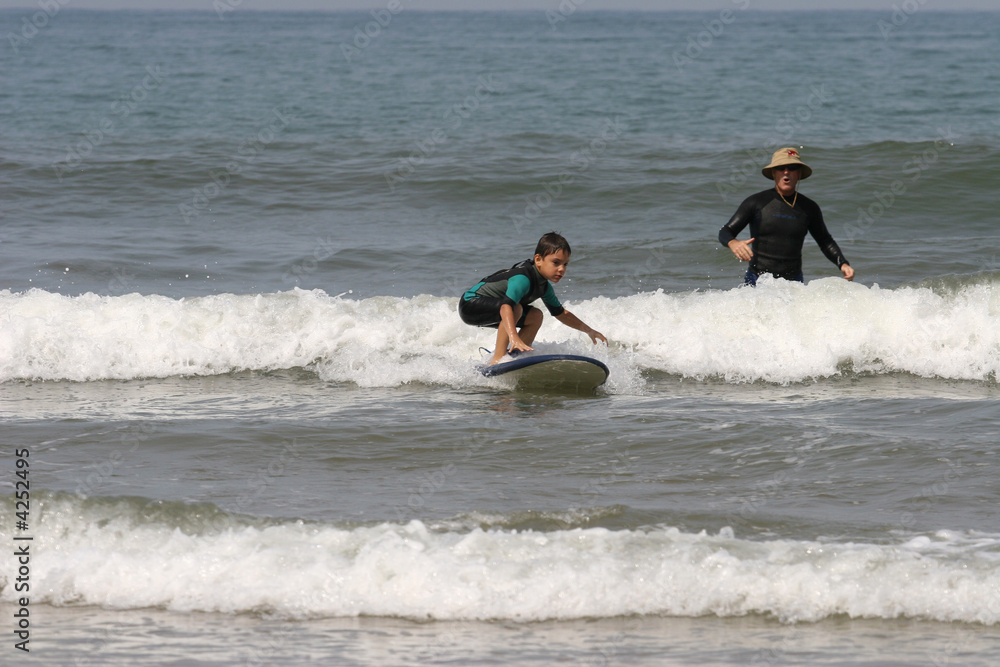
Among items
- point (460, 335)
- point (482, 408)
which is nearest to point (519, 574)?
point (482, 408)

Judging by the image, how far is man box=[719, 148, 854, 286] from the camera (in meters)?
8.67

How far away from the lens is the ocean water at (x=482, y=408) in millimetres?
4781

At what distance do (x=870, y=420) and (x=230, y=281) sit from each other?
7.73m

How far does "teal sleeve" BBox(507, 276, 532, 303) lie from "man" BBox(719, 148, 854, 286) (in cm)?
176

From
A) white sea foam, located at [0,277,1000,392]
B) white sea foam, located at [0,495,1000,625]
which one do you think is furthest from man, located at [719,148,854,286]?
white sea foam, located at [0,495,1000,625]

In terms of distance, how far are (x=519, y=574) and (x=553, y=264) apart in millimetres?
3325

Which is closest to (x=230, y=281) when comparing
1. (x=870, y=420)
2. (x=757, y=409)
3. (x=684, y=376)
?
(x=684, y=376)

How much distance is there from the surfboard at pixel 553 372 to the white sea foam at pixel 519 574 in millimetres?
2777

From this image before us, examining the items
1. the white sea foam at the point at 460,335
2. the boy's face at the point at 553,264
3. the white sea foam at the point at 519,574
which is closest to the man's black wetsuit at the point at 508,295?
the boy's face at the point at 553,264

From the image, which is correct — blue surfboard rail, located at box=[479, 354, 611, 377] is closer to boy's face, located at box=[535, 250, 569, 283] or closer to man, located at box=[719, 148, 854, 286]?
boy's face, located at box=[535, 250, 569, 283]

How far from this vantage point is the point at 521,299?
809cm

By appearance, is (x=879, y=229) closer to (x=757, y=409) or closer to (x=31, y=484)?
(x=757, y=409)

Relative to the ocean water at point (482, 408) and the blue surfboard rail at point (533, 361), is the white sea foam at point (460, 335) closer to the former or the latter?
the ocean water at point (482, 408)

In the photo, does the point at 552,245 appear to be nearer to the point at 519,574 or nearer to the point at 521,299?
the point at 521,299
